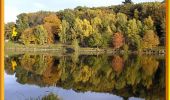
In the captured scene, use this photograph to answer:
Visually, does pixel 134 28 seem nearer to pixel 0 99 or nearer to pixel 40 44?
pixel 40 44

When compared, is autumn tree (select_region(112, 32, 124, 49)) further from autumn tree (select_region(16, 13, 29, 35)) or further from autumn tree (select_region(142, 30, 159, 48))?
autumn tree (select_region(16, 13, 29, 35))

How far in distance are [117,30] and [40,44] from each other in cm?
566

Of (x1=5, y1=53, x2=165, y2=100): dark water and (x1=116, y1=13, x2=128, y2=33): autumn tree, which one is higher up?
(x1=116, y1=13, x2=128, y2=33): autumn tree

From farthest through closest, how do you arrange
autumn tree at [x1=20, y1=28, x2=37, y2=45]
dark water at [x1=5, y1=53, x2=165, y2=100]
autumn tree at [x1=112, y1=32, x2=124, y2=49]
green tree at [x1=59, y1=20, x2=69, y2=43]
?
green tree at [x1=59, y1=20, x2=69, y2=43] < autumn tree at [x1=112, y1=32, x2=124, y2=49] < autumn tree at [x1=20, y1=28, x2=37, y2=45] < dark water at [x1=5, y1=53, x2=165, y2=100]

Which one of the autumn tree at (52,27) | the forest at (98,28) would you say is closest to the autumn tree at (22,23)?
the forest at (98,28)

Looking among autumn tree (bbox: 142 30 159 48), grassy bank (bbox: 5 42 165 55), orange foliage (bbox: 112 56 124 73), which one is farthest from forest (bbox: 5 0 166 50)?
orange foliage (bbox: 112 56 124 73)

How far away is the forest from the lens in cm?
2695

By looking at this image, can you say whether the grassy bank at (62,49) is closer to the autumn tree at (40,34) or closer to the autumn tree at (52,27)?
the autumn tree at (40,34)

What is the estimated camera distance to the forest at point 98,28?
27.0 meters

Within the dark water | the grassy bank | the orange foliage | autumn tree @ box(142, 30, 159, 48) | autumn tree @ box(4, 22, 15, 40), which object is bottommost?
the dark water

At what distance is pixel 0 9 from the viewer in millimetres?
712

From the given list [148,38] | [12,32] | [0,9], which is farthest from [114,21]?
[0,9]

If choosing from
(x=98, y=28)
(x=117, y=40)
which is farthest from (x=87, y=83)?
(x=98, y=28)

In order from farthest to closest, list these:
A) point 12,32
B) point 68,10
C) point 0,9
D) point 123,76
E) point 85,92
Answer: point 68,10 → point 12,32 → point 123,76 → point 85,92 → point 0,9
